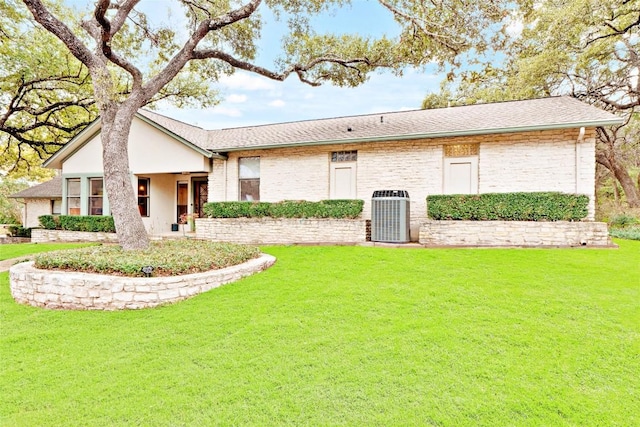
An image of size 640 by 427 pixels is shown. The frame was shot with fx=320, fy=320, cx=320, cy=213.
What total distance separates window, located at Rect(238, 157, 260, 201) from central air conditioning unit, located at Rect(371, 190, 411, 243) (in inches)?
196

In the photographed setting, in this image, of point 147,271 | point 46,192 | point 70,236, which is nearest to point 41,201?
point 46,192

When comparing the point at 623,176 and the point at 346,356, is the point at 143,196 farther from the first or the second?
the point at 623,176

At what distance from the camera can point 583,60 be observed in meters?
14.3

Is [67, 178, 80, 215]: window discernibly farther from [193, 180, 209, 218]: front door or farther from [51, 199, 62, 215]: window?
[193, 180, 209, 218]: front door

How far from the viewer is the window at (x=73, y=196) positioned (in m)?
13.9

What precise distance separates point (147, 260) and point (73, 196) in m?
11.4

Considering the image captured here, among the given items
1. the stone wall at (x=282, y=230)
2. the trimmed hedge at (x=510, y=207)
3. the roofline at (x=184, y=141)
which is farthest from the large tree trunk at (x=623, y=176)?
the roofline at (x=184, y=141)

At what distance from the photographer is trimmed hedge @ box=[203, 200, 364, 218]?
400 inches

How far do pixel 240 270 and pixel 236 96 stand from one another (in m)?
16.7

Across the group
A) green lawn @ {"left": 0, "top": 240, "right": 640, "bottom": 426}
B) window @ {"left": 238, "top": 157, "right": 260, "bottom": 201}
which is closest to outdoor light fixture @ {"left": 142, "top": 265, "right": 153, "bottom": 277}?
green lawn @ {"left": 0, "top": 240, "right": 640, "bottom": 426}

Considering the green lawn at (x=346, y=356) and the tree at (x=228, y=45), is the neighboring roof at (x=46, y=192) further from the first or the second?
the green lawn at (x=346, y=356)

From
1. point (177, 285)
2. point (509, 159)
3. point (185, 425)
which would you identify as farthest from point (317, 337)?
point (509, 159)

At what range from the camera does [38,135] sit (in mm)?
19531

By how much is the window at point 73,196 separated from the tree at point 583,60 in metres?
16.6
